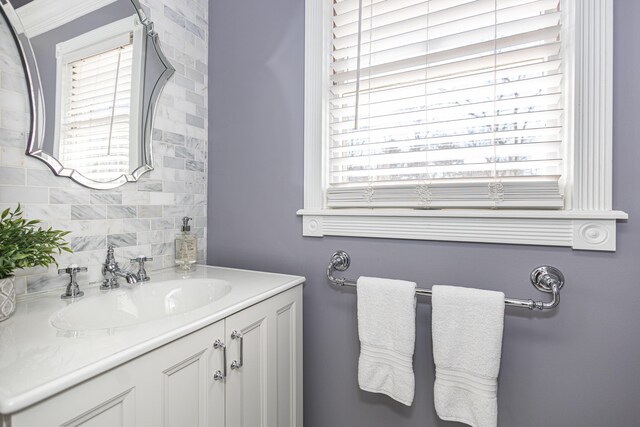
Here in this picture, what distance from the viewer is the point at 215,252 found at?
1490 mm

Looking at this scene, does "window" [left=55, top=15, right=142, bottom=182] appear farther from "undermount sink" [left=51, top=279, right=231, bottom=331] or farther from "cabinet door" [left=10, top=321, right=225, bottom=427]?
"cabinet door" [left=10, top=321, right=225, bottom=427]

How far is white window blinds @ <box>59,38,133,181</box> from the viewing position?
39.2 inches

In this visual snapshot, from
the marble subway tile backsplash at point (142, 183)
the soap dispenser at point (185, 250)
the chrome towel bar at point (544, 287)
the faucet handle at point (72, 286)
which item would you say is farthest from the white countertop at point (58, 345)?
the chrome towel bar at point (544, 287)

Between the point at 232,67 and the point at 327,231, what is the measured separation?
867mm

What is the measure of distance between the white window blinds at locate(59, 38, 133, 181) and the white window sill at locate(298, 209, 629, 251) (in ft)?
2.31

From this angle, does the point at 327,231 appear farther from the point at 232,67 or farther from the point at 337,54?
the point at 232,67

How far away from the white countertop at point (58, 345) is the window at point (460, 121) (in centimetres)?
60

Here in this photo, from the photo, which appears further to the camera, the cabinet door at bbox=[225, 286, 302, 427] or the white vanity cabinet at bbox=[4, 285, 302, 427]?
the cabinet door at bbox=[225, 286, 302, 427]

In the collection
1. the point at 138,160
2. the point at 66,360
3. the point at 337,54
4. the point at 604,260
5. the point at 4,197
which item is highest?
the point at 337,54

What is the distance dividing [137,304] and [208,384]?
1.36ft

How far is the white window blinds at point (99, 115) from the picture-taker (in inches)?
39.2

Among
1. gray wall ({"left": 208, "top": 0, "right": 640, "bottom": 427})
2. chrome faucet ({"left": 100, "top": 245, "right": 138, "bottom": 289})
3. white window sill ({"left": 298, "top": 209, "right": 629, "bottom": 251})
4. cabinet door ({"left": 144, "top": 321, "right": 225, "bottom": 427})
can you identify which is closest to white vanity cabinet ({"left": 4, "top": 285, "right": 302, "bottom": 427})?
cabinet door ({"left": 144, "top": 321, "right": 225, "bottom": 427})

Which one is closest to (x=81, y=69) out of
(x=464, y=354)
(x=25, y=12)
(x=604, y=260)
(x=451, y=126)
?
→ (x=25, y=12)

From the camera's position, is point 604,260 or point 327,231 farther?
point 327,231
